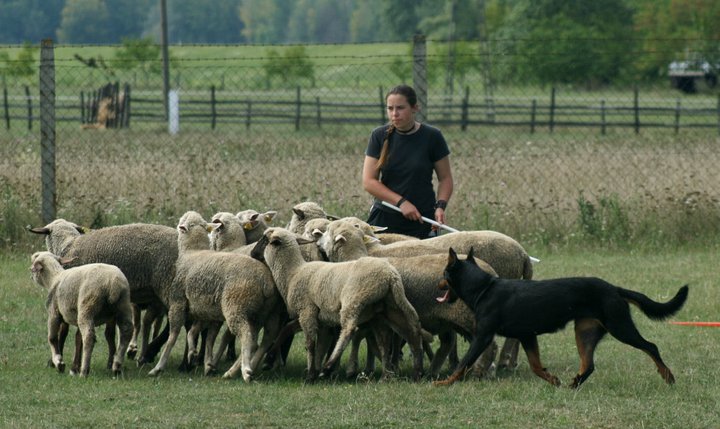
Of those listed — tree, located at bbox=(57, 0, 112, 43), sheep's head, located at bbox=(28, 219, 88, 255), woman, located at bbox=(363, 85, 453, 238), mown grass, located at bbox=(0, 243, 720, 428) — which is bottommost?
mown grass, located at bbox=(0, 243, 720, 428)

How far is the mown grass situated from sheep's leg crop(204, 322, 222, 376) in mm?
117

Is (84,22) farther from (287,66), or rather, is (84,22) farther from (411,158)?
(411,158)

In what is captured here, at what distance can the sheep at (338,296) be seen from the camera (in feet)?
25.1

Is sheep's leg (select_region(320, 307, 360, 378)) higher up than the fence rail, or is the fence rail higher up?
the fence rail

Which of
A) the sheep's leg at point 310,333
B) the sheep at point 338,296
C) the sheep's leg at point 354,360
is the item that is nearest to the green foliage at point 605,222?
the sheep's leg at point 354,360

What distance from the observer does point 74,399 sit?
7273 millimetres

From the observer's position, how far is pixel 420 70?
498 inches

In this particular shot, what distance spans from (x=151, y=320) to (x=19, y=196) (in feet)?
17.3

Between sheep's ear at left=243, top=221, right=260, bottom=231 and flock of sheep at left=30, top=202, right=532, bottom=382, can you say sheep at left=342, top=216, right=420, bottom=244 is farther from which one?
sheep's ear at left=243, top=221, right=260, bottom=231

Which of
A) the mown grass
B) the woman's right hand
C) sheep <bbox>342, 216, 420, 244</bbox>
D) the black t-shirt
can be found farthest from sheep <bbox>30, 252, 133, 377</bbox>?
the black t-shirt

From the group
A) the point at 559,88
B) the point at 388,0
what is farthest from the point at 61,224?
the point at 388,0

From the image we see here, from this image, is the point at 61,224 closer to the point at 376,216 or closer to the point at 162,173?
the point at 376,216

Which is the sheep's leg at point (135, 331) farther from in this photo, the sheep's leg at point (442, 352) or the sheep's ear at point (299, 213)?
the sheep's leg at point (442, 352)

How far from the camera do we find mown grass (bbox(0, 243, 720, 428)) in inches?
264
